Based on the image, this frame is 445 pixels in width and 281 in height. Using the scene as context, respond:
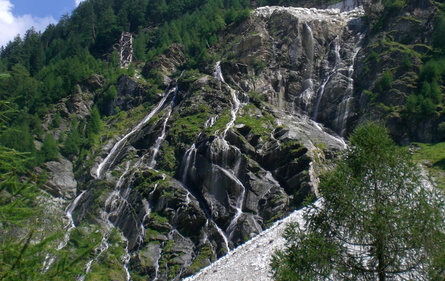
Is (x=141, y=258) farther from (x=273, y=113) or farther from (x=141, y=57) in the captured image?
(x=141, y=57)

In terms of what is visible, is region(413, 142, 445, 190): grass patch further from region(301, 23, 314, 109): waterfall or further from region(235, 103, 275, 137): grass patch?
region(301, 23, 314, 109): waterfall

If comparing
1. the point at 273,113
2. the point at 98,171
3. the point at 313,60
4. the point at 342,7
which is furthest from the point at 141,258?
the point at 342,7

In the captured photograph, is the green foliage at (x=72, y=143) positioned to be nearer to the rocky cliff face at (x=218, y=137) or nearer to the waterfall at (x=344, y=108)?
the rocky cliff face at (x=218, y=137)

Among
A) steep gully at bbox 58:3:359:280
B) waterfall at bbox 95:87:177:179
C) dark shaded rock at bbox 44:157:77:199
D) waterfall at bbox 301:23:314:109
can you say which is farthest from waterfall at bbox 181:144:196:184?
waterfall at bbox 301:23:314:109

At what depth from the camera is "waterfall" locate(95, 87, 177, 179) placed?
50.9 metres

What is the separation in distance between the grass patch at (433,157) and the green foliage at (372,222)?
→ 82.5ft

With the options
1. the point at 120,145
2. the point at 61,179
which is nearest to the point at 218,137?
the point at 120,145

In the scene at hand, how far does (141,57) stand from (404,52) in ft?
146

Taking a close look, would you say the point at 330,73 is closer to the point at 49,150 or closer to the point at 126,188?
the point at 126,188

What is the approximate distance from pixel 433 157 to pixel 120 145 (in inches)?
1335

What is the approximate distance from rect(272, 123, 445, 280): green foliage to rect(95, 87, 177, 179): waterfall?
37888 mm

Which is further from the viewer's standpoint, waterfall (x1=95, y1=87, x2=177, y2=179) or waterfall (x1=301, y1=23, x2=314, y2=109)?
waterfall (x1=301, y1=23, x2=314, y2=109)

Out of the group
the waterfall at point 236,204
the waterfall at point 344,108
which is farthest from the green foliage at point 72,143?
the waterfall at point 344,108

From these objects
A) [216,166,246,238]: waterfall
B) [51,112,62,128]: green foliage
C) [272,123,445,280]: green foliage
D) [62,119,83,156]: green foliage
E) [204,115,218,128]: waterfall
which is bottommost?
[216,166,246,238]: waterfall
